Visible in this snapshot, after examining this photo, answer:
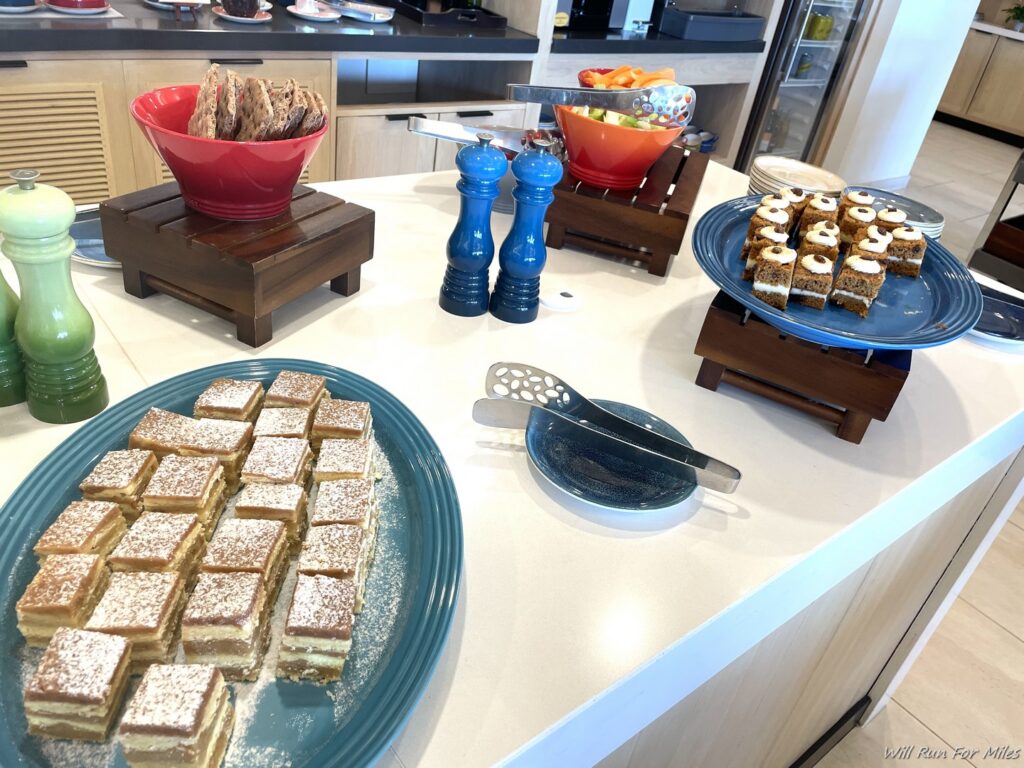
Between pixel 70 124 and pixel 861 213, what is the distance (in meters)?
2.08

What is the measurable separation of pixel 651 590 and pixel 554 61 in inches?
104

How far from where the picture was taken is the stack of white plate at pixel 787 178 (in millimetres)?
1525

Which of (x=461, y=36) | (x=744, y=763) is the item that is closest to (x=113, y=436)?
(x=744, y=763)

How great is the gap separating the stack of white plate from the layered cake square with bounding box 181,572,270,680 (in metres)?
1.29

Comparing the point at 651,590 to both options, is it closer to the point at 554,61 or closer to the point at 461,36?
the point at 461,36

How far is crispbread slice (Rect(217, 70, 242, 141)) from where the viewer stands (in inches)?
35.2

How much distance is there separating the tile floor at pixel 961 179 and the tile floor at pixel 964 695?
7.82 ft

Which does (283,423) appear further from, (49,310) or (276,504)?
(49,310)

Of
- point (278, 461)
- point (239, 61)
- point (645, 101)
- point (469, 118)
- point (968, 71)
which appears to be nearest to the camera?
point (278, 461)

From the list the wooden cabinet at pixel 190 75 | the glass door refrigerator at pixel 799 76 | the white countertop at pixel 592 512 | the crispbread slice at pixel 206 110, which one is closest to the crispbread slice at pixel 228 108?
the crispbread slice at pixel 206 110

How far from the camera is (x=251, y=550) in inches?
24.5

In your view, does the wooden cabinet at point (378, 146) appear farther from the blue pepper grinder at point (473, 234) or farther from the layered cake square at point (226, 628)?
the layered cake square at point (226, 628)

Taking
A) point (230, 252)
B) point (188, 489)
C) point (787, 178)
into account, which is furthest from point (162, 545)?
point (787, 178)

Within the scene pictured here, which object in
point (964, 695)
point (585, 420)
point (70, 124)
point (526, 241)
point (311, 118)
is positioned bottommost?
point (964, 695)
